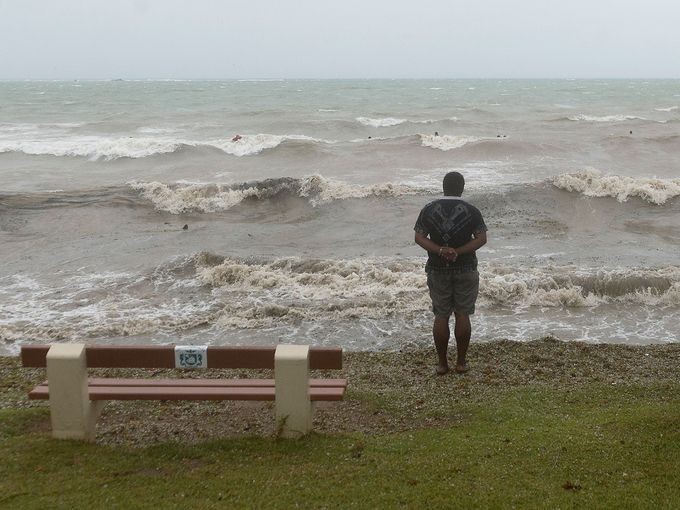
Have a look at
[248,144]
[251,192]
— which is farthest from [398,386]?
[248,144]

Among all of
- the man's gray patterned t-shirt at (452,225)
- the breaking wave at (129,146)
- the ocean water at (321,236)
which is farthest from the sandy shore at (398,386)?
the breaking wave at (129,146)

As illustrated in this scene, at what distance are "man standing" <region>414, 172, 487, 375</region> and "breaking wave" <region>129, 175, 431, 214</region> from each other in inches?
461

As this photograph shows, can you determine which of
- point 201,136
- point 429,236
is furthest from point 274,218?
point 201,136

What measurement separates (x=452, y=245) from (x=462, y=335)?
97 centimetres

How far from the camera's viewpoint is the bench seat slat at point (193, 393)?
449cm

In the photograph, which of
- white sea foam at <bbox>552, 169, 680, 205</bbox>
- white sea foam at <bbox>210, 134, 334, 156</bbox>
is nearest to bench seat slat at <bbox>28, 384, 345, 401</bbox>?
white sea foam at <bbox>552, 169, 680, 205</bbox>

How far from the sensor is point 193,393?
14.9 ft

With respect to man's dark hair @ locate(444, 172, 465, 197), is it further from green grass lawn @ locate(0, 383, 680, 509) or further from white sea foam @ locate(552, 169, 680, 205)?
white sea foam @ locate(552, 169, 680, 205)

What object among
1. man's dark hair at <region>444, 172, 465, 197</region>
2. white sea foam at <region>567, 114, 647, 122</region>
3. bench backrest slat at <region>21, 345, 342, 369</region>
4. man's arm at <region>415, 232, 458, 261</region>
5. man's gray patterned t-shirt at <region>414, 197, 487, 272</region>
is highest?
white sea foam at <region>567, 114, 647, 122</region>

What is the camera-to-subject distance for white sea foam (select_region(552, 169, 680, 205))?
17.3 metres

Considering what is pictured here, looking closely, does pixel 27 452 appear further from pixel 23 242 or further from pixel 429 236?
pixel 23 242

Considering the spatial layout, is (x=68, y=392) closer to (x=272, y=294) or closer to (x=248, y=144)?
(x=272, y=294)

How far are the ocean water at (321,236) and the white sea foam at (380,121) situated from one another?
4.24 metres

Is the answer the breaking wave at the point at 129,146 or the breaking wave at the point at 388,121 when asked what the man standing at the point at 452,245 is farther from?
the breaking wave at the point at 388,121
